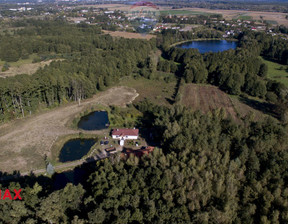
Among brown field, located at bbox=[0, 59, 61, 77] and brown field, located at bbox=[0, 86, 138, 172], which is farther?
brown field, located at bbox=[0, 59, 61, 77]

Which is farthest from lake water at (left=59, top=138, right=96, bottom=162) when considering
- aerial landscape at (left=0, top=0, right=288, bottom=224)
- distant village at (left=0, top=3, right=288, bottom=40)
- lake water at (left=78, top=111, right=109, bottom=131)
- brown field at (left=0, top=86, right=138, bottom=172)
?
distant village at (left=0, top=3, right=288, bottom=40)

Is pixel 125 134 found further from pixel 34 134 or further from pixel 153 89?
pixel 153 89

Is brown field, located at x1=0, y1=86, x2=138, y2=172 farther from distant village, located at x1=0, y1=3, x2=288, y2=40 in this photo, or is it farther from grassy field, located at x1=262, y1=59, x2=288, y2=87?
distant village, located at x1=0, y1=3, x2=288, y2=40

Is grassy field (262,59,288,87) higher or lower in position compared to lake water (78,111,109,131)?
higher

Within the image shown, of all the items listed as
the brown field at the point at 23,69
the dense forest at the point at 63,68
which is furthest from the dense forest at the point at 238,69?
the brown field at the point at 23,69

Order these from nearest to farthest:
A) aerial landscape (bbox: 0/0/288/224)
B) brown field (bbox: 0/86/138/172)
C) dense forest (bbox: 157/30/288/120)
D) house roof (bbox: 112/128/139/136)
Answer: aerial landscape (bbox: 0/0/288/224) < brown field (bbox: 0/86/138/172) < house roof (bbox: 112/128/139/136) < dense forest (bbox: 157/30/288/120)

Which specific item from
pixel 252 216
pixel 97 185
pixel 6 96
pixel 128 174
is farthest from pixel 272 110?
pixel 6 96
